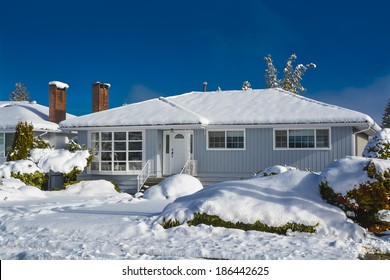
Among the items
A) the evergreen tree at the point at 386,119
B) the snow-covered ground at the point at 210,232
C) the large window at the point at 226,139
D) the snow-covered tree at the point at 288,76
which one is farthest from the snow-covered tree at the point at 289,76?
the snow-covered ground at the point at 210,232

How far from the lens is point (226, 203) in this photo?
9.94 meters

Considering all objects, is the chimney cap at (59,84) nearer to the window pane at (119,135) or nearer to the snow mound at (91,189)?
the window pane at (119,135)

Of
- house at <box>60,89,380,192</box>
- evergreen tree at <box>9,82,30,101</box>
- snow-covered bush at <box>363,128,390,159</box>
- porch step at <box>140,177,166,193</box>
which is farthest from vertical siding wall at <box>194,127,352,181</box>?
evergreen tree at <box>9,82,30,101</box>

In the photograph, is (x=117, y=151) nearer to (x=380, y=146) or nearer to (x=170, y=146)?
(x=170, y=146)

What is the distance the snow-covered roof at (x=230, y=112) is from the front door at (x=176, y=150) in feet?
3.28

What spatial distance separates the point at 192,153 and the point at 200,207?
11384mm

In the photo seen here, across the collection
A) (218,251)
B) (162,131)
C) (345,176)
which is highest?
(162,131)

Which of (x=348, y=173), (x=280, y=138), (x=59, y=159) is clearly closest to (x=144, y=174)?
(x=59, y=159)

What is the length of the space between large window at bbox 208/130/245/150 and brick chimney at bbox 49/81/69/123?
11.2 meters

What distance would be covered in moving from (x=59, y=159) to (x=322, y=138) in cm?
1154

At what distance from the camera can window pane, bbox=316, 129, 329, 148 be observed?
19672 mm

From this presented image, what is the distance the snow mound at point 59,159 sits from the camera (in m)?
20.3

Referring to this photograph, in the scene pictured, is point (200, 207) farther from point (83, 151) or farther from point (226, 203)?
point (83, 151)
